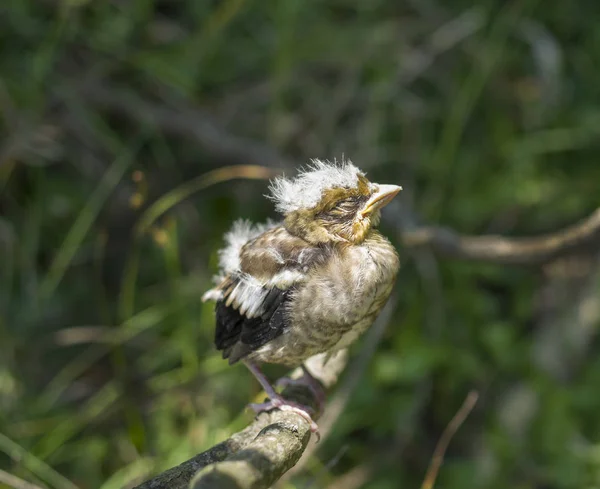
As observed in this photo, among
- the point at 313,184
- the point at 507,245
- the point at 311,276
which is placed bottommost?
the point at 507,245

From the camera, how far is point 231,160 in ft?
14.1

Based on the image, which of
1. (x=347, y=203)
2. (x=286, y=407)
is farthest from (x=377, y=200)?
(x=286, y=407)

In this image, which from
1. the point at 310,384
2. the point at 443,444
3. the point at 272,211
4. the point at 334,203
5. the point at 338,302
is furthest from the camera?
the point at 272,211

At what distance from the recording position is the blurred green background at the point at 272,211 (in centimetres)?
368

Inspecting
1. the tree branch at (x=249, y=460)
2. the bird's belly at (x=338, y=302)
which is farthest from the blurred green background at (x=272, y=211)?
the tree branch at (x=249, y=460)

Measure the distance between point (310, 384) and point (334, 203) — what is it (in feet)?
2.11

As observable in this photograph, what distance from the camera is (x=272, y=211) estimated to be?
4.38m

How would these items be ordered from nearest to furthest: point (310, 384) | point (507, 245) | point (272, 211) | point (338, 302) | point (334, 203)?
point (338, 302) < point (334, 203) < point (310, 384) < point (507, 245) < point (272, 211)

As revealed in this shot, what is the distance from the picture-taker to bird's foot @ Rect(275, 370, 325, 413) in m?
2.50

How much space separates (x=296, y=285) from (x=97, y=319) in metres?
2.36

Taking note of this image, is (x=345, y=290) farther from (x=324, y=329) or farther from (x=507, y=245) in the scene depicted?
(x=507, y=245)

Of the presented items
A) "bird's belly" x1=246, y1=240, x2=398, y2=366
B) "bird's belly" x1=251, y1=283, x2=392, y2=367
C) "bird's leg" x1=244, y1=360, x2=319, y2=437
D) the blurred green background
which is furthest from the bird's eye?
the blurred green background

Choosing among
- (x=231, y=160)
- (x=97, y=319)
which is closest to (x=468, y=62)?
(x=231, y=160)

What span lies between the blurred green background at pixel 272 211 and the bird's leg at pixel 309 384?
101cm
